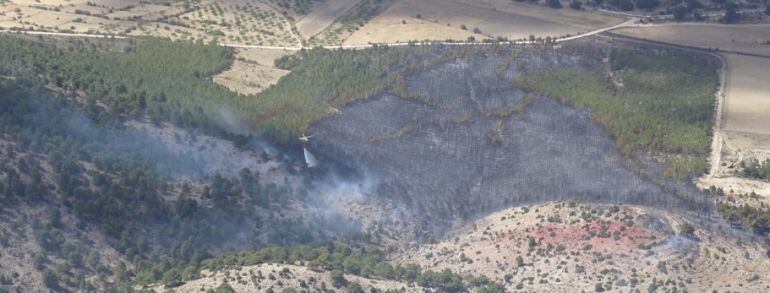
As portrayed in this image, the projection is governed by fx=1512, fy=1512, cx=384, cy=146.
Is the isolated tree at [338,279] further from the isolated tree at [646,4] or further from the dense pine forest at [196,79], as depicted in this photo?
the isolated tree at [646,4]

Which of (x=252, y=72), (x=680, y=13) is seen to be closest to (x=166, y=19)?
(x=252, y=72)

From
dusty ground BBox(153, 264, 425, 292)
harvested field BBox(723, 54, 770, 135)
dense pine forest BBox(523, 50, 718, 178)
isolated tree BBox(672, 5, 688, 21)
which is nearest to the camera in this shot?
dusty ground BBox(153, 264, 425, 292)

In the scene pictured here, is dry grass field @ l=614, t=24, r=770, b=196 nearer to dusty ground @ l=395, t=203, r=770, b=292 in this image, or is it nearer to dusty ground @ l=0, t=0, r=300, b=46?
dusty ground @ l=395, t=203, r=770, b=292

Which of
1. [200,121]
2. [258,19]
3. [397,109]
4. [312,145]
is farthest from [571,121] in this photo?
[258,19]

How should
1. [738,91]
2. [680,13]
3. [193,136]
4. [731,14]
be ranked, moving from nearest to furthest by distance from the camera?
[193,136], [738,91], [731,14], [680,13]

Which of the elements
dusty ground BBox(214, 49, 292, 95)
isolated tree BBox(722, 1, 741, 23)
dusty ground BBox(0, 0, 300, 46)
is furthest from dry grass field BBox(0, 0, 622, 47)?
isolated tree BBox(722, 1, 741, 23)

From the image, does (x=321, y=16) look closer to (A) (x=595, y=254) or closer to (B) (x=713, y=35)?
(B) (x=713, y=35)

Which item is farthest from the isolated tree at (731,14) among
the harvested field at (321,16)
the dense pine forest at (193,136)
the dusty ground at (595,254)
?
the dusty ground at (595,254)
